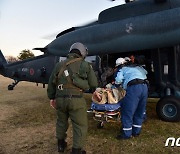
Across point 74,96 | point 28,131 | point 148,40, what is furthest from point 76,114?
point 148,40

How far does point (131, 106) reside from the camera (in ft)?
15.8

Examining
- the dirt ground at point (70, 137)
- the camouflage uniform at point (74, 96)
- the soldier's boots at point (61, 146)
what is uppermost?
the camouflage uniform at point (74, 96)

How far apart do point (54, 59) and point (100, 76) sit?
2858 millimetres

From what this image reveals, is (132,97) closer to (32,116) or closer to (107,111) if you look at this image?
(107,111)

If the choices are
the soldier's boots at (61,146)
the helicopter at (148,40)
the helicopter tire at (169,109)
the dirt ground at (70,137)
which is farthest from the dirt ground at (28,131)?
the helicopter tire at (169,109)

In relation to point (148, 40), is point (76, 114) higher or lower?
lower

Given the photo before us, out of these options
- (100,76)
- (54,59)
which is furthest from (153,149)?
(54,59)

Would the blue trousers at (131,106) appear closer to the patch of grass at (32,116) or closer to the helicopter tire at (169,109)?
the helicopter tire at (169,109)

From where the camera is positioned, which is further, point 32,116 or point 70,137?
point 32,116

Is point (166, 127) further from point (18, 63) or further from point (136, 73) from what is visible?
point (18, 63)

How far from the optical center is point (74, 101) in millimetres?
3939

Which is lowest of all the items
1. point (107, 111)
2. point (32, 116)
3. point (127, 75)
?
point (32, 116)

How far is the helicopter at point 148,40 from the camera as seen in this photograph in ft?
19.2

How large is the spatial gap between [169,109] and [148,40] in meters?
1.80
